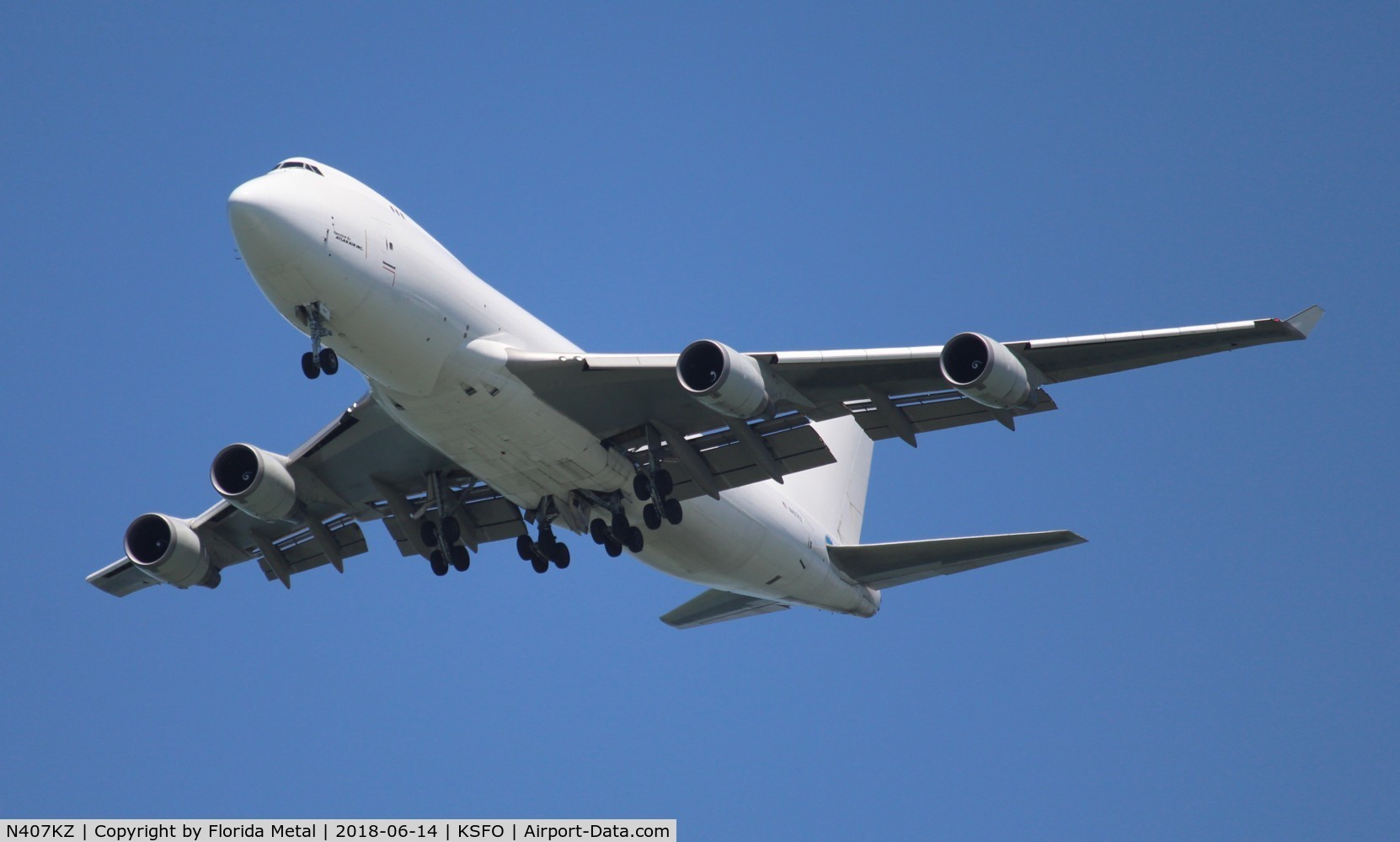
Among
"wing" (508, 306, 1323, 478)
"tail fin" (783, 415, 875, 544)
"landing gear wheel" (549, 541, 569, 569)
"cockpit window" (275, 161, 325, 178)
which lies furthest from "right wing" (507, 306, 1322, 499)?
"tail fin" (783, 415, 875, 544)

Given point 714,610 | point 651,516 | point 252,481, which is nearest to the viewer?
point 651,516

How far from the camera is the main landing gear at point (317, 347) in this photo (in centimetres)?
→ 2519

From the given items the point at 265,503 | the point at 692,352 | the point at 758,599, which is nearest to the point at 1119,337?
the point at 692,352

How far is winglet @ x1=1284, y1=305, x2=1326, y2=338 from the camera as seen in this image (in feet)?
77.9

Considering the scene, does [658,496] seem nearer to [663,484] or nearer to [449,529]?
[663,484]

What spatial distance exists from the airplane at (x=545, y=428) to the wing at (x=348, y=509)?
0.16 ft

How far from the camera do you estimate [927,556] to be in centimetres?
3397

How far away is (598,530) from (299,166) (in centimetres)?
884

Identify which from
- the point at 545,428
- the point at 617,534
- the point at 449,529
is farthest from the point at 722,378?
the point at 449,529

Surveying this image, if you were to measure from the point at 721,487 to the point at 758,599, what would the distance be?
21.0ft

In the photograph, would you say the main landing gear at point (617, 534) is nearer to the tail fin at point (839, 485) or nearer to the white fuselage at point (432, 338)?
the white fuselage at point (432, 338)

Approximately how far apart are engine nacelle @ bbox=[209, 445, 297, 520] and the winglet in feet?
61.1

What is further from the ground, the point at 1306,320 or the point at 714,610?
the point at 714,610

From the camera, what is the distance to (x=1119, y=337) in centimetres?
2598
